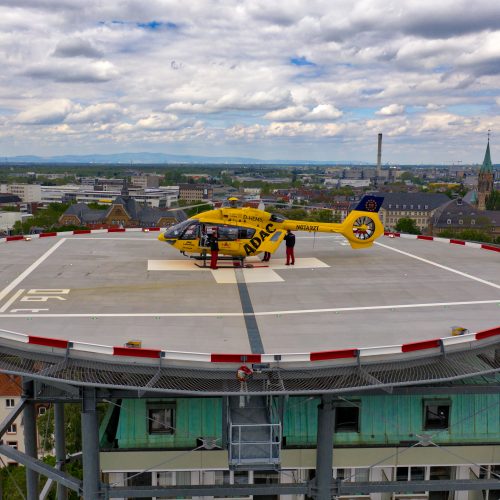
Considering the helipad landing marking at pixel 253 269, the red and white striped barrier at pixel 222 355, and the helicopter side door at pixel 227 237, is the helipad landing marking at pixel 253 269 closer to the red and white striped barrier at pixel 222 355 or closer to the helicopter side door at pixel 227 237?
the helicopter side door at pixel 227 237

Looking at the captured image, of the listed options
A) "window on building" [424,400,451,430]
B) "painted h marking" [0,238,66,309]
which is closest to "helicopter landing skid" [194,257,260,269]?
"painted h marking" [0,238,66,309]

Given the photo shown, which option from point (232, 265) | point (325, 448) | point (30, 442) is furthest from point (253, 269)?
point (325, 448)

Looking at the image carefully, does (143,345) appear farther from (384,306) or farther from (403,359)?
(384,306)

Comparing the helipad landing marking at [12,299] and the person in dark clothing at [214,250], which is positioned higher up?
the person in dark clothing at [214,250]

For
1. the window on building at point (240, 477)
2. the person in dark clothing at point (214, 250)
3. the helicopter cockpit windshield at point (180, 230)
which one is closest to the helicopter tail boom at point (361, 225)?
the person in dark clothing at point (214, 250)

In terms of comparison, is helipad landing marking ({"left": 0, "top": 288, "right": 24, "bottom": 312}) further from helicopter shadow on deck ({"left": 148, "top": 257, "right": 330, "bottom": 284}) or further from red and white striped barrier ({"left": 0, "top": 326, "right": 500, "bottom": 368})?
helicopter shadow on deck ({"left": 148, "top": 257, "right": 330, "bottom": 284})

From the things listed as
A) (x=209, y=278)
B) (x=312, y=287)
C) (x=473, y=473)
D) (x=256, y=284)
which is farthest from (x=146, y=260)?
(x=473, y=473)

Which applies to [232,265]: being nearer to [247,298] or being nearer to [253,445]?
[247,298]
